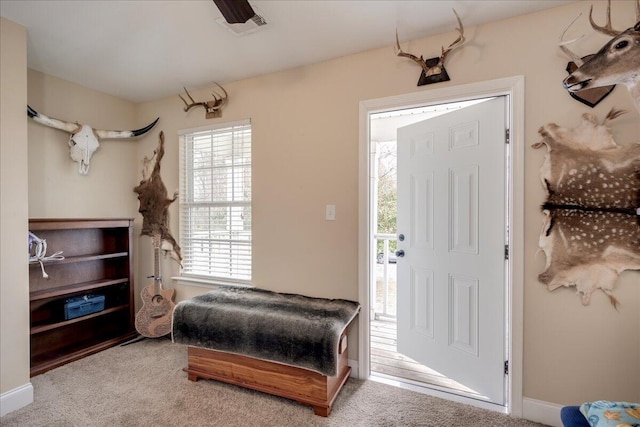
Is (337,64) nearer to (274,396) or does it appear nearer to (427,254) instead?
(427,254)

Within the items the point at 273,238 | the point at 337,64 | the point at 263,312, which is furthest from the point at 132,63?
the point at 263,312

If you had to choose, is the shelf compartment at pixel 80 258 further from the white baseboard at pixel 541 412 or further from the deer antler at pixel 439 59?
the white baseboard at pixel 541 412

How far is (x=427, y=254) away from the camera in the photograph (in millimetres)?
2342

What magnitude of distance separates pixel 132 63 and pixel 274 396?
2855 millimetres

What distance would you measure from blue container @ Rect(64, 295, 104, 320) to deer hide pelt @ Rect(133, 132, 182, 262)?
28.4 inches

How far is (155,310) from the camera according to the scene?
289 centimetres

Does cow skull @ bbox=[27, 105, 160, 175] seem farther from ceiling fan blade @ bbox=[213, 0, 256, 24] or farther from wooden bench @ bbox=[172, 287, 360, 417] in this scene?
ceiling fan blade @ bbox=[213, 0, 256, 24]

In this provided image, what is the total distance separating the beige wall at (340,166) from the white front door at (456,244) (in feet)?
0.60

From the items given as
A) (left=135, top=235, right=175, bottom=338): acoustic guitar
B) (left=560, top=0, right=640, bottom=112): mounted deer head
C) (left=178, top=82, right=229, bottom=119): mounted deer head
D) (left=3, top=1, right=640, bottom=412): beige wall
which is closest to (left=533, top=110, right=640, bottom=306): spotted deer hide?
(left=3, top=1, right=640, bottom=412): beige wall

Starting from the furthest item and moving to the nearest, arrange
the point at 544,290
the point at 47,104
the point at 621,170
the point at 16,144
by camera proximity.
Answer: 1. the point at 47,104
2. the point at 16,144
3. the point at 544,290
4. the point at 621,170

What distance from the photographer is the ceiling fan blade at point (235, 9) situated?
4.44ft

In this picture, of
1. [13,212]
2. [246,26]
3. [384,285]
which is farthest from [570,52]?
[13,212]

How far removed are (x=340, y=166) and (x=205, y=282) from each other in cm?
180

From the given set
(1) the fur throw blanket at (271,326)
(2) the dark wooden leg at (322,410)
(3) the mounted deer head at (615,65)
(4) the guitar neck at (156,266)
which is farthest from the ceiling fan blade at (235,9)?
(4) the guitar neck at (156,266)
